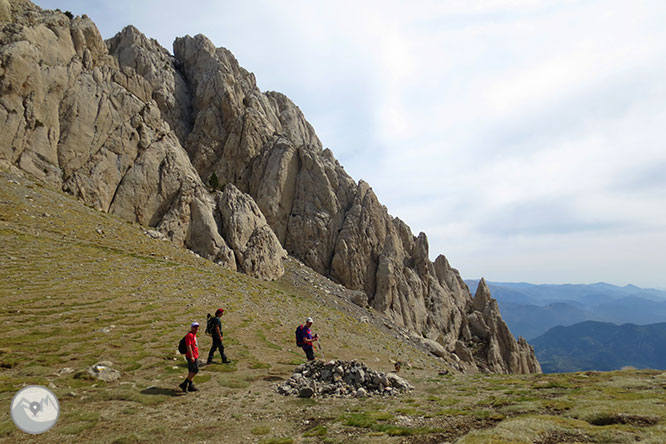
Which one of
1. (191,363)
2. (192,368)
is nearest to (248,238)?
(191,363)

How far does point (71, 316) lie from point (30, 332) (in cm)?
394

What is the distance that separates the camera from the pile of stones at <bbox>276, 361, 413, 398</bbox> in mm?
21141

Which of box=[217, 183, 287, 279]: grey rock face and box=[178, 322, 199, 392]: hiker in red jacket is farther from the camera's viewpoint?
box=[217, 183, 287, 279]: grey rock face

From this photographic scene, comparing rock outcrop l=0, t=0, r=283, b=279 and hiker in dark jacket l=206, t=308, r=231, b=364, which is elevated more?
rock outcrop l=0, t=0, r=283, b=279

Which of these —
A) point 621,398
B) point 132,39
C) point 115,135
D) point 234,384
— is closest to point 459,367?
point 621,398

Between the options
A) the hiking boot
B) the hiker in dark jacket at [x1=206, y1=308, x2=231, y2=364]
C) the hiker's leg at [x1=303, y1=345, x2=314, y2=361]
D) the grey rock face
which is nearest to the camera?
the hiking boot

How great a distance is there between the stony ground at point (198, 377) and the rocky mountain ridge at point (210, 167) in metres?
17.1

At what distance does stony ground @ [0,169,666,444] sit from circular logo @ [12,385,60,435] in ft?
1.56

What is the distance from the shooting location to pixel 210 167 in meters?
104

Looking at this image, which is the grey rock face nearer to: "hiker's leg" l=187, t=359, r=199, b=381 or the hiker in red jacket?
the hiker in red jacket

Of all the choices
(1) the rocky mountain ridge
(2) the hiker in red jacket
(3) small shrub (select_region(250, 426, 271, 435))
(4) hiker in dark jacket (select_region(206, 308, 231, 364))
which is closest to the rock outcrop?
(1) the rocky mountain ridge

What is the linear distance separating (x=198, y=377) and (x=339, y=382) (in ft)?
31.6

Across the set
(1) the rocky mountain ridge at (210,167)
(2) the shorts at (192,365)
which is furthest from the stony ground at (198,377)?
(1) the rocky mountain ridge at (210,167)

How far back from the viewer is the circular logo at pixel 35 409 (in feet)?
46.2
